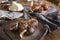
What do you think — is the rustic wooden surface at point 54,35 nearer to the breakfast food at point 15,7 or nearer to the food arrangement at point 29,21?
the food arrangement at point 29,21

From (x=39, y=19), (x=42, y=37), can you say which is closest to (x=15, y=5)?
(x=39, y=19)

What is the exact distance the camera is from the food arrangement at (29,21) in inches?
30.8

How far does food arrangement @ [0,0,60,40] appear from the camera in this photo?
78 centimetres

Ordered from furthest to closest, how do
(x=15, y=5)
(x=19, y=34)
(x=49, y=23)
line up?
(x=15, y=5) < (x=49, y=23) < (x=19, y=34)

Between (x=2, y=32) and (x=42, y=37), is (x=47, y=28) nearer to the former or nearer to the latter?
(x=42, y=37)

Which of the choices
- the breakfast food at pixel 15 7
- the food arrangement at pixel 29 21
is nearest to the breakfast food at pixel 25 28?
the food arrangement at pixel 29 21

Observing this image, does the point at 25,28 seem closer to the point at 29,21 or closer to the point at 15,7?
the point at 29,21

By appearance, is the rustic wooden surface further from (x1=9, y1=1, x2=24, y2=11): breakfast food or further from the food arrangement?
(x1=9, y1=1, x2=24, y2=11): breakfast food

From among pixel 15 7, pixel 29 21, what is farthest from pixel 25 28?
pixel 15 7

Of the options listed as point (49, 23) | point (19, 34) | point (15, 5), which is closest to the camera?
point (19, 34)

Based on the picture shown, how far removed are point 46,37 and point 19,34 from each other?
0.48 feet

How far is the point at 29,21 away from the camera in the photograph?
82 centimetres

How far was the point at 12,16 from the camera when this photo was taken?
3.13 feet

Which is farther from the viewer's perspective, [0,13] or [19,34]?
[0,13]
